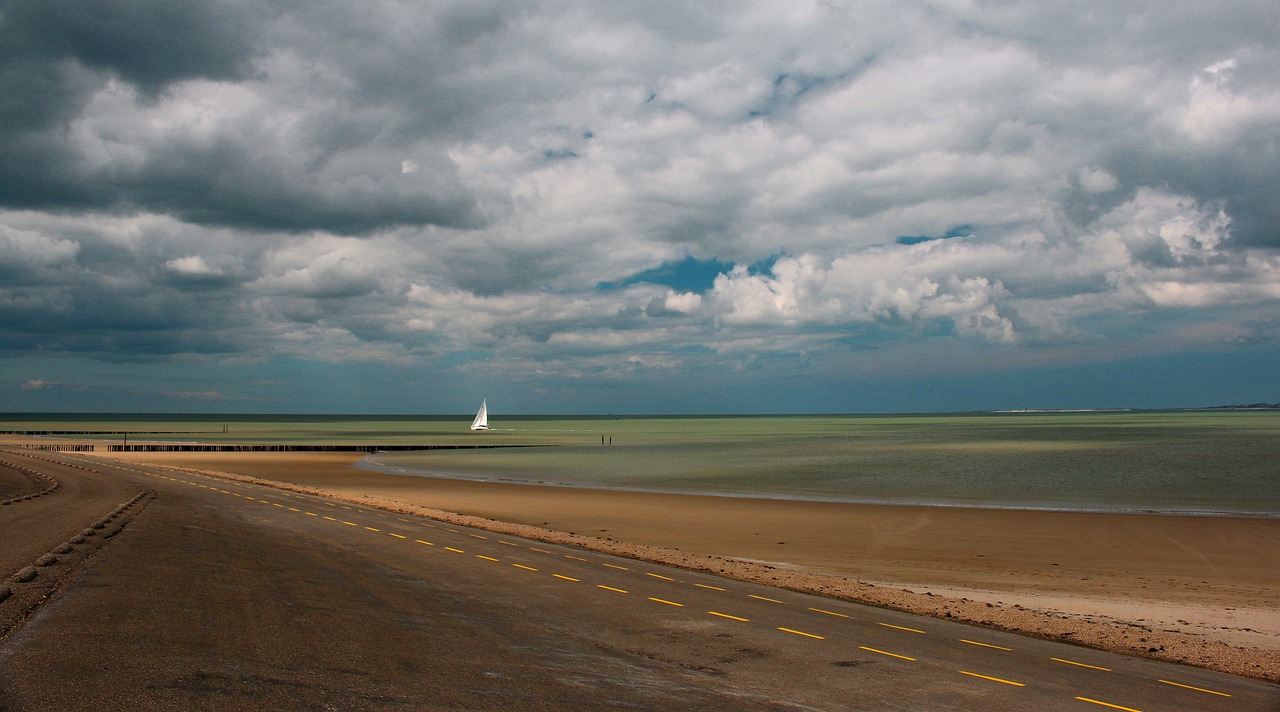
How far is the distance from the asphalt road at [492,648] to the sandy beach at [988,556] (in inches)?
90.8

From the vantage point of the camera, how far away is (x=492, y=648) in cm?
1336

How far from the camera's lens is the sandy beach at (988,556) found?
18.2 meters

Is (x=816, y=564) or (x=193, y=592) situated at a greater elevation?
(x=193, y=592)

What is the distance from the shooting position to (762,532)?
3509 centimetres

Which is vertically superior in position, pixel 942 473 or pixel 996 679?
pixel 996 679

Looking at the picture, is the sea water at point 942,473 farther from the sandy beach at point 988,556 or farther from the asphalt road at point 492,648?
the asphalt road at point 492,648

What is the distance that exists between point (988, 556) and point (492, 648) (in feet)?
72.9

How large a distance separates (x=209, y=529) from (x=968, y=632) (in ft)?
76.3

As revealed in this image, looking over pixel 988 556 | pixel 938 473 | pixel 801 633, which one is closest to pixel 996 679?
pixel 801 633

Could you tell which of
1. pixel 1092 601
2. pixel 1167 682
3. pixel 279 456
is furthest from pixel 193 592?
pixel 279 456

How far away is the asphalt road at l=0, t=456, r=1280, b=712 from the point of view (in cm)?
1045

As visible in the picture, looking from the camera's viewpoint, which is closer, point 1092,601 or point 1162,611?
point 1162,611

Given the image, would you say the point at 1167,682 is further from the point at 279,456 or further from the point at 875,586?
the point at 279,456

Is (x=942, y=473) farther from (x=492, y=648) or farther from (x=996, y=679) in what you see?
(x=492, y=648)
